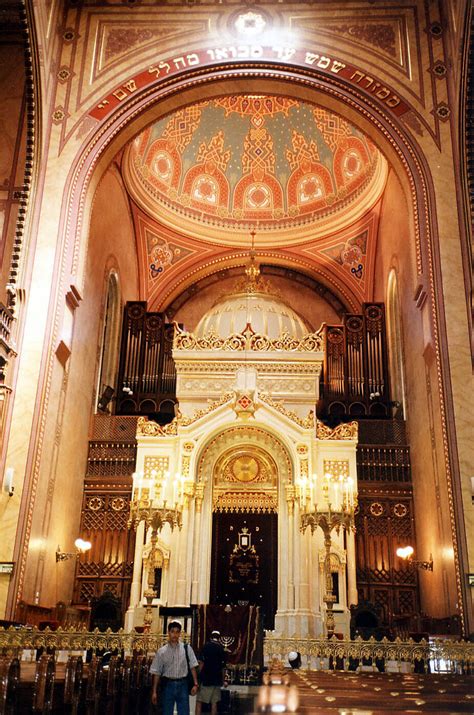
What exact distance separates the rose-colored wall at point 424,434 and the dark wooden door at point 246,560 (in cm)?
323

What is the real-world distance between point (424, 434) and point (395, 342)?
4.85m

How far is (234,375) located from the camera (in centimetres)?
1727

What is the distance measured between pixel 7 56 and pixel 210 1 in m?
4.78

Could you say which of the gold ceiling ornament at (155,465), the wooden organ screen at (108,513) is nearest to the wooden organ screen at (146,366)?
the wooden organ screen at (108,513)

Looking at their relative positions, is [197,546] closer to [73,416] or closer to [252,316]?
[73,416]

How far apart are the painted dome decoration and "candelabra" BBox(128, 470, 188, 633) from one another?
4894 millimetres

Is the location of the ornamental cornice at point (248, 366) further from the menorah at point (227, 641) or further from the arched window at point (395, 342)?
the menorah at point (227, 641)

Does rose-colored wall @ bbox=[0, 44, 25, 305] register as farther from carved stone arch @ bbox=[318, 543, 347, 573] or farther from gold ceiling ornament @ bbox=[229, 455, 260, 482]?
carved stone arch @ bbox=[318, 543, 347, 573]

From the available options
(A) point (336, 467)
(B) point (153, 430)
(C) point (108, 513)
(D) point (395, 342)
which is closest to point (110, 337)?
(B) point (153, 430)

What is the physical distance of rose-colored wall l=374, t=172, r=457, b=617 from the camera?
42.6 ft

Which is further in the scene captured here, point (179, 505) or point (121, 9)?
point (121, 9)

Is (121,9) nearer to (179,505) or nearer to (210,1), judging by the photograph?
(210,1)

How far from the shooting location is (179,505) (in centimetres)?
1492

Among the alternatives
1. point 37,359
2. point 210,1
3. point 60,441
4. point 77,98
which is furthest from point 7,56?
point 60,441
